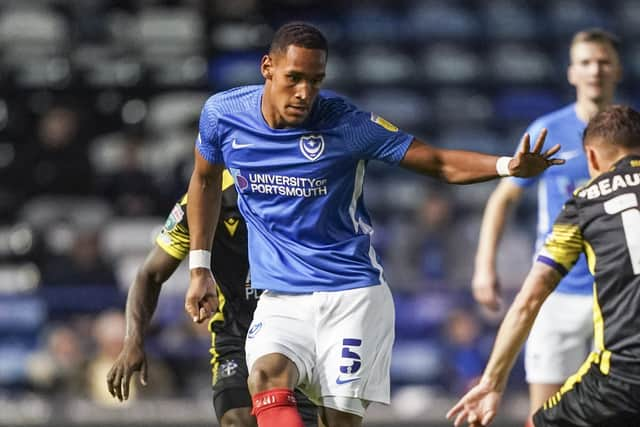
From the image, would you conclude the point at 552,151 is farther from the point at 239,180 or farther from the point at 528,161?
the point at 239,180

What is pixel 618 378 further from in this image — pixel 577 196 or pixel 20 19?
pixel 20 19

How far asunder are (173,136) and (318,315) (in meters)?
7.82

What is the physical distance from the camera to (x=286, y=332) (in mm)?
4910

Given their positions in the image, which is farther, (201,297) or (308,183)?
(201,297)

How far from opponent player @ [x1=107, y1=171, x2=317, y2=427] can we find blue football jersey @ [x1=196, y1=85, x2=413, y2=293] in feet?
1.62

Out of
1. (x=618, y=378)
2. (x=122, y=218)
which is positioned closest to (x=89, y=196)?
(x=122, y=218)

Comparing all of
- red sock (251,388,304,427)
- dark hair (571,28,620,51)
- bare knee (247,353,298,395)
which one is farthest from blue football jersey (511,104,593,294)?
red sock (251,388,304,427)

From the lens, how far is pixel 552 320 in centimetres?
658

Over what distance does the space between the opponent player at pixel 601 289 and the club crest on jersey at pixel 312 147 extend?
94 cm

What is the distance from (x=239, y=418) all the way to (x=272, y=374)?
67 cm

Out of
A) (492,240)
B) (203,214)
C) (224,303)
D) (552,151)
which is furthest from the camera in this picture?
(492,240)

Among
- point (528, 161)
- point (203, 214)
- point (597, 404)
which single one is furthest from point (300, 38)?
point (597, 404)

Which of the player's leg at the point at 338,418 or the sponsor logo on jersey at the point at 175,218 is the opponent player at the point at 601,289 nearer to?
the player's leg at the point at 338,418

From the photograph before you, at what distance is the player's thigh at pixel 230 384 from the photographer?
537 cm
